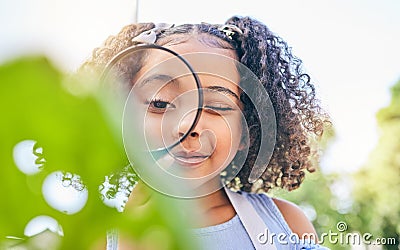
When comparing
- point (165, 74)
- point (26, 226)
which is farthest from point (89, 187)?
point (165, 74)

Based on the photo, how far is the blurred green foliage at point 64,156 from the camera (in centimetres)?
5

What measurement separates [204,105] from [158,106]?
0.26ft

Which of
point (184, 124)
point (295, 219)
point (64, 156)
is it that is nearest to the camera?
point (64, 156)

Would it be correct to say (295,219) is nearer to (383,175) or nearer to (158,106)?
(158,106)

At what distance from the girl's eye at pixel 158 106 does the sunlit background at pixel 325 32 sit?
24cm

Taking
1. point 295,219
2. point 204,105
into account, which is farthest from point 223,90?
point 295,219

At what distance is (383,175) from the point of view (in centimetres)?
141

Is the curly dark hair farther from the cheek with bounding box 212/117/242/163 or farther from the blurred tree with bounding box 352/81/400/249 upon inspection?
the blurred tree with bounding box 352/81/400/249

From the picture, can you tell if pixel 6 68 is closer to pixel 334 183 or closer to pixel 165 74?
pixel 165 74

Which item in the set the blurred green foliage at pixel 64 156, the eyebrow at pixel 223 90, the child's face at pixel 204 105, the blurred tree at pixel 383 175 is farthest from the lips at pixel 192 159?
the blurred green foliage at pixel 64 156

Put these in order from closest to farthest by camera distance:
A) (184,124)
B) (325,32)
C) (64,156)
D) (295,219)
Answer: (64,156), (184,124), (295,219), (325,32)

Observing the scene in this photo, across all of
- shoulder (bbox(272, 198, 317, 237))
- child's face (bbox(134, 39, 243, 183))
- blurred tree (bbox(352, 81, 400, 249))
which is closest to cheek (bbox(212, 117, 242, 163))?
child's face (bbox(134, 39, 243, 183))

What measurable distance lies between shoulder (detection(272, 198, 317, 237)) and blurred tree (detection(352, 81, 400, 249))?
0.45 m

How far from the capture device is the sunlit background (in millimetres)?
1169
